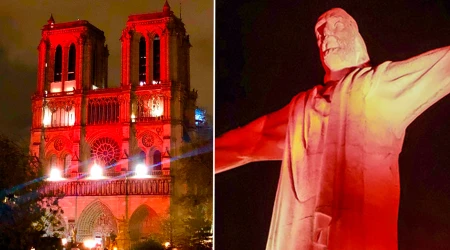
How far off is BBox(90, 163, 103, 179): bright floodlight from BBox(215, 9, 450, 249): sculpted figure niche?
15.6 meters

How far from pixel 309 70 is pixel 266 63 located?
0.25 m

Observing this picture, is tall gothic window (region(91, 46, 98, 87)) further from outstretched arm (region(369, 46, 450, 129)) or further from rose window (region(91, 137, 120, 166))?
outstretched arm (region(369, 46, 450, 129))

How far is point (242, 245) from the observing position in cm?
298

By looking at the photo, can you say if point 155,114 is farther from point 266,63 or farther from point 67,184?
point 266,63

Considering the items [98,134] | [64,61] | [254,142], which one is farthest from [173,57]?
[254,142]

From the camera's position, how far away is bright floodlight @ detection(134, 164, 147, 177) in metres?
17.6

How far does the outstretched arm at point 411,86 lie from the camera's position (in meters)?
2.74

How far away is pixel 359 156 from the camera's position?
276 cm

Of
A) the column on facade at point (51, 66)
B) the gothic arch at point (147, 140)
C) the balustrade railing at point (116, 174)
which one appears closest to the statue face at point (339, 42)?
the balustrade railing at point (116, 174)

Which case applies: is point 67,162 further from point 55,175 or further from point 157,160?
point 157,160

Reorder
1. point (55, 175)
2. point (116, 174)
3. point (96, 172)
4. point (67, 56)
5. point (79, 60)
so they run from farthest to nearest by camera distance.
→ point (67, 56) < point (79, 60) < point (55, 175) < point (96, 172) < point (116, 174)

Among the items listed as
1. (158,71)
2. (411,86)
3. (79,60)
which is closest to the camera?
(411,86)

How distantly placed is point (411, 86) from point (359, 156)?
0.43 meters

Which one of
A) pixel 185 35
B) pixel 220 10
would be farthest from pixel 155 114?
pixel 220 10
